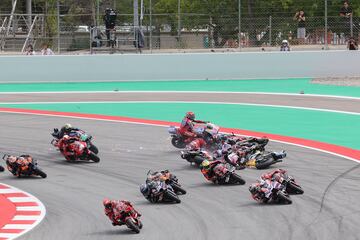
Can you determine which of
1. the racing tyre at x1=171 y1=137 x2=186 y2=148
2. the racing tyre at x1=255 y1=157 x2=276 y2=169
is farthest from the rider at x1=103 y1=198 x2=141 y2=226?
the racing tyre at x1=171 y1=137 x2=186 y2=148

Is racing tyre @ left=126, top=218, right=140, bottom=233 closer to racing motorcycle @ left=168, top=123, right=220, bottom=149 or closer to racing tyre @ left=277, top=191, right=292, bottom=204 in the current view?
racing tyre @ left=277, top=191, right=292, bottom=204

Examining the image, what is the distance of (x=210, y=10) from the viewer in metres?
40.4

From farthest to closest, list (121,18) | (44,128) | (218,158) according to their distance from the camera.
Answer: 1. (121,18)
2. (44,128)
3. (218,158)

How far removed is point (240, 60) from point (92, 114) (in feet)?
38.5

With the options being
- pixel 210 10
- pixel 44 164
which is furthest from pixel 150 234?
pixel 210 10

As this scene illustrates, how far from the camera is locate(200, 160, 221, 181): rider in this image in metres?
17.8

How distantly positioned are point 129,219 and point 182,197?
311 centimetres

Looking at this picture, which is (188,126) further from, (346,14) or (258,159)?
(346,14)

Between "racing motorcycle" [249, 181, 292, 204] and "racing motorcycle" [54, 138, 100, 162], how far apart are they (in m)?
6.21

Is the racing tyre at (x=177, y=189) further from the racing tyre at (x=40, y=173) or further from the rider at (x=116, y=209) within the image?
the racing tyre at (x=40, y=173)

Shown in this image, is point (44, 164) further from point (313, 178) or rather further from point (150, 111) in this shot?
point (150, 111)

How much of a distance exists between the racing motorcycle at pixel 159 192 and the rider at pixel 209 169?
6.05 ft

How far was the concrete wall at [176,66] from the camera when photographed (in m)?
41.2

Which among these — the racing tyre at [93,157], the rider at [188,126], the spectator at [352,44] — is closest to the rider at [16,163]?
the racing tyre at [93,157]
